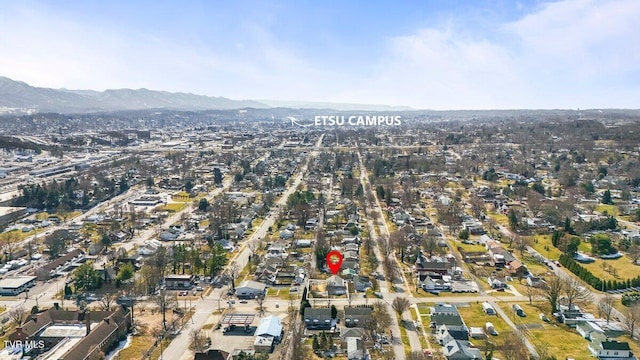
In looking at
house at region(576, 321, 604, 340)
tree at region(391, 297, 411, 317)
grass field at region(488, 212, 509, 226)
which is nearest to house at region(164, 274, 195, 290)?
tree at region(391, 297, 411, 317)

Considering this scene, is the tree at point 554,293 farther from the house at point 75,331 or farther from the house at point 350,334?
the house at point 75,331

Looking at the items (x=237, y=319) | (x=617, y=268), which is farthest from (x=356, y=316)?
(x=617, y=268)

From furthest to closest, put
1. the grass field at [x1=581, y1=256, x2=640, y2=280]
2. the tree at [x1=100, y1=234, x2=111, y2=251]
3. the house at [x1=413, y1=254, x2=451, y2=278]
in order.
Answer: the tree at [x1=100, y1=234, x2=111, y2=251], the house at [x1=413, y1=254, x2=451, y2=278], the grass field at [x1=581, y1=256, x2=640, y2=280]

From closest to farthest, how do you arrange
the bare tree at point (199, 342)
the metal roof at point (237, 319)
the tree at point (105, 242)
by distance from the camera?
the bare tree at point (199, 342)
the metal roof at point (237, 319)
the tree at point (105, 242)

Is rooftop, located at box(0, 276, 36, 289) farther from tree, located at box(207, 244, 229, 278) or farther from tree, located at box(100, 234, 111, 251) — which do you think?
tree, located at box(207, 244, 229, 278)

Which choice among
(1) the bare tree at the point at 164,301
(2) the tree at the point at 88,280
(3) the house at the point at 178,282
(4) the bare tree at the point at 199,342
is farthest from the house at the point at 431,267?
(2) the tree at the point at 88,280

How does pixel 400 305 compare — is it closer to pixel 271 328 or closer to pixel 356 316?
pixel 356 316
